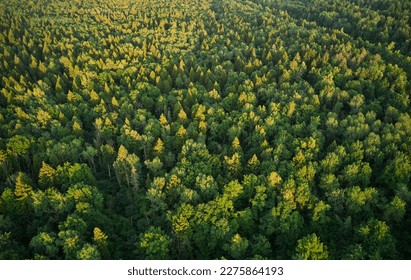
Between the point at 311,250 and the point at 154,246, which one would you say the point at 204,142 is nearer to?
the point at 154,246

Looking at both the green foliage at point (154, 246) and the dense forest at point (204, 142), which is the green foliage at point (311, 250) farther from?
the green foliage at point (154, 246)

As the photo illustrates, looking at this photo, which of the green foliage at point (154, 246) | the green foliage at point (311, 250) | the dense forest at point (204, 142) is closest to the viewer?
the green foliage at point (311, 250)

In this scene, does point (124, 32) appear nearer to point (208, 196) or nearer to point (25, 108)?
point (25, 108)

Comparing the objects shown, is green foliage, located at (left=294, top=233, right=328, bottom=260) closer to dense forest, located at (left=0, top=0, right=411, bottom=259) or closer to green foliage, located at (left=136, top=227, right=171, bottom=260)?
dense forest, located at (left=0, top=0, right=411, bottom=259)

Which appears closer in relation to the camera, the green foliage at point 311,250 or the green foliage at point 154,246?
the green foliage at point 311,250

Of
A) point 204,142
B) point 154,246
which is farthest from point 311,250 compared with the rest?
point 204,142

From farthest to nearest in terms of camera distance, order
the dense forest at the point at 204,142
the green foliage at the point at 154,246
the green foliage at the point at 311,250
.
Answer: the dense forest at the point at 204,142
the green foliage at the point at 154,246
the green foliage at the point at 311,250

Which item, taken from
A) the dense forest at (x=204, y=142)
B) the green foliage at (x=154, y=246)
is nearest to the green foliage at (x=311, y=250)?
the dense forest at (x=204, y=142)

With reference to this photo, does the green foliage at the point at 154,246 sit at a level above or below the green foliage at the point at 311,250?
below

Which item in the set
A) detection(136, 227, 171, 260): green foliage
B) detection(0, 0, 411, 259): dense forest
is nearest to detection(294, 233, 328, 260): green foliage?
detection(0, 0, 411, 259): dense forest
